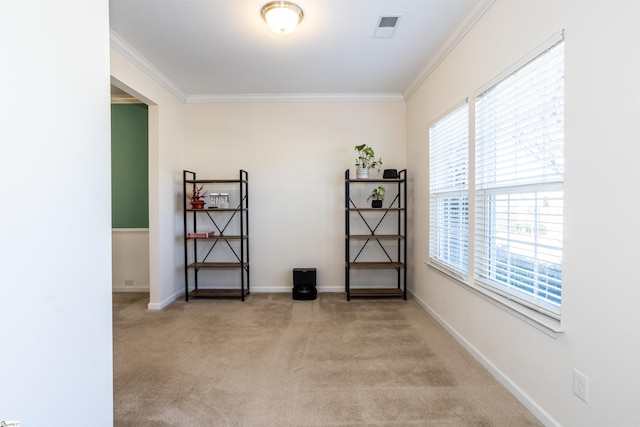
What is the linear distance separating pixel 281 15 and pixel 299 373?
8.70 ft

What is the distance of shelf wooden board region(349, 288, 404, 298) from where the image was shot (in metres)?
3.90

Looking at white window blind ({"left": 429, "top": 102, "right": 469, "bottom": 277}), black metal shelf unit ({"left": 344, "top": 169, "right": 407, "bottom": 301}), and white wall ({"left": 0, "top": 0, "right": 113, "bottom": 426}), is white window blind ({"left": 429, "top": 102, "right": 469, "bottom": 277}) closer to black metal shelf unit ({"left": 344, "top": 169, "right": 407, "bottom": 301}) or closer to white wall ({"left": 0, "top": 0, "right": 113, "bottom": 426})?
black metal shelf unit ({"left": 344, "top": 169, "right": 407, "bottom": 301})

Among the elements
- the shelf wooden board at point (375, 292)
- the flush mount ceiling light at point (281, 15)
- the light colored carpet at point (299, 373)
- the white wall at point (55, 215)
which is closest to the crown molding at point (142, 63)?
the flush mount ceiling light at point (281, 15)

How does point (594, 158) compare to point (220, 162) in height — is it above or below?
below

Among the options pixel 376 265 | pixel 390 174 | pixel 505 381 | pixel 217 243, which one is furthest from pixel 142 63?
pixel 505 381

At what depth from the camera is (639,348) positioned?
1186mm

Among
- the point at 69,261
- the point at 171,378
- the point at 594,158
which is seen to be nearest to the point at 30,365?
the point at 69,261

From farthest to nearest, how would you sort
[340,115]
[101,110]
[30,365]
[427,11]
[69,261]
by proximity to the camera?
1. [340,115]
2. [427,11]
3. [101,110]
4. [69,261]
5. [30,365]

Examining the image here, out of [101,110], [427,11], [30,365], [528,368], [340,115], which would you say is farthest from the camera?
[340,115]

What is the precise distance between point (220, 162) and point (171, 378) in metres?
2.84

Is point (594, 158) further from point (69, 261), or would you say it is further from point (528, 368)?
point (69, 261)

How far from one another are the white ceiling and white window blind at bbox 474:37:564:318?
2.70ft

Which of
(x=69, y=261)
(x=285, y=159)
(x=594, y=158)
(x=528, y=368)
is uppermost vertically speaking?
(x=285, y=159)

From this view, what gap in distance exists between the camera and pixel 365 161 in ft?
13.4
